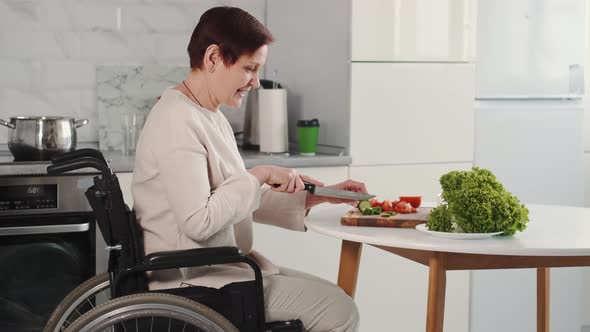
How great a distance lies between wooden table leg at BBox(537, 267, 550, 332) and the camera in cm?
308

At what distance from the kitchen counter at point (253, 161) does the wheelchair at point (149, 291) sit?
3.35 ft

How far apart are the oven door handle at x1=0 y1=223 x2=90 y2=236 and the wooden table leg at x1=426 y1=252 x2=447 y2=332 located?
4.53 ft

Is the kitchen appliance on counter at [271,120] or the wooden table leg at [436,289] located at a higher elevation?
the kitchen appliance on counter at [271,120]

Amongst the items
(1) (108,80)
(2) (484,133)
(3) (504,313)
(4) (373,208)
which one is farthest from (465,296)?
(1) (108,80)

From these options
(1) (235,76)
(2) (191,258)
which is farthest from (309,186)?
(2) (191,258)

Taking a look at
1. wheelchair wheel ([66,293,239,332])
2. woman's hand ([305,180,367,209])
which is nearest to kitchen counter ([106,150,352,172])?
woman's hand ([305,180,367,209])

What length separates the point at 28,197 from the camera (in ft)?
10.9

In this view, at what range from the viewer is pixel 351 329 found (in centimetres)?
250

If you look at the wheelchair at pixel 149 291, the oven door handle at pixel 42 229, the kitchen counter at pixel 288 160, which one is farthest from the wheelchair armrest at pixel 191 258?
the kitchen counter at pixel 288 160

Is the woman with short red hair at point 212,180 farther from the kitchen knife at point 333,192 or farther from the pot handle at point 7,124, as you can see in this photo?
the pot handle at point 7,124

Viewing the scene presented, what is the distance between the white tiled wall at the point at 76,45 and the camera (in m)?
3.94

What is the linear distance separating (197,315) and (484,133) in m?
2.08

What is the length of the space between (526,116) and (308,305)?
191 cm

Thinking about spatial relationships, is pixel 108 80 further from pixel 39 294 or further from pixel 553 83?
pixel 553 83
